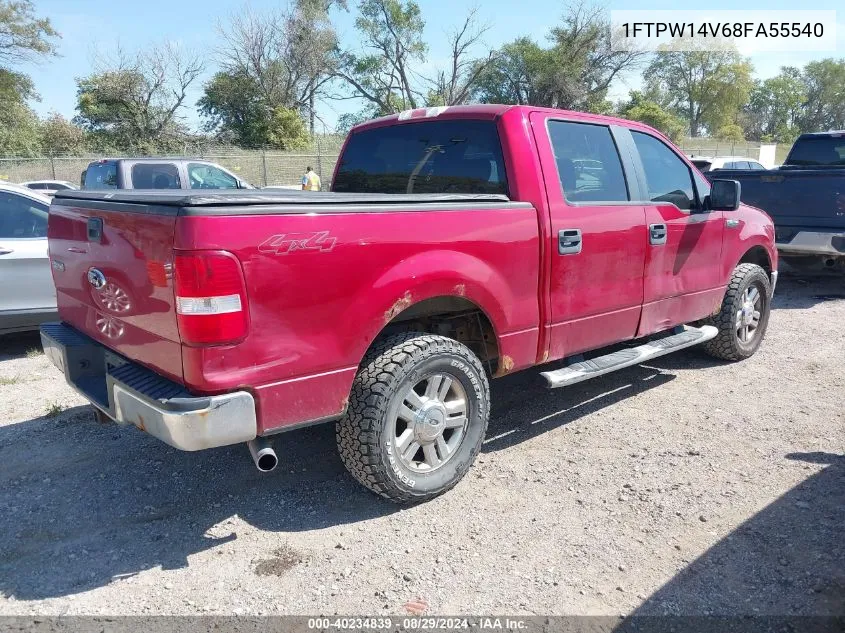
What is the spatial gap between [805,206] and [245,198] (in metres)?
7.74

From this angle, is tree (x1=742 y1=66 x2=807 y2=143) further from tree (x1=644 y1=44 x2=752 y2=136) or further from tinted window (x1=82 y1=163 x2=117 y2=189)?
tinted window (x1=82 y1=163 x2=117 y2=189)

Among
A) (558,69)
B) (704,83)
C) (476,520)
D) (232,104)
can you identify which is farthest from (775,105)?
(476,520)

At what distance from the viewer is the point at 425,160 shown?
426 centimetres

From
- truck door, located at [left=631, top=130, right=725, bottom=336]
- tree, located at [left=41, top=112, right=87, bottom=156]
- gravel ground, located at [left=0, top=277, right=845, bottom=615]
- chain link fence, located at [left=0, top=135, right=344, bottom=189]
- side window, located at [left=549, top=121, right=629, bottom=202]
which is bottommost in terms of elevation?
gravel ground, located at [left=0, top=277, right=845, bottom=615]

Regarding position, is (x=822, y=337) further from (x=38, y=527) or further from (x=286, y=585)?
(x=38, y=527)

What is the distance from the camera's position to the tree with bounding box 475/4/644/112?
155ft

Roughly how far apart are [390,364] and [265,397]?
0.64 m

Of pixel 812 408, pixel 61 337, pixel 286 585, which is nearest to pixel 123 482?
pixel 61 337

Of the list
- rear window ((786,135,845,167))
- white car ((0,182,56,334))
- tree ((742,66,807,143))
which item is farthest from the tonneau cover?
tree ((742,66,807,143))

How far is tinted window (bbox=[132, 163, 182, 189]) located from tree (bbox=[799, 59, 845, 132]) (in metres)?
84.2

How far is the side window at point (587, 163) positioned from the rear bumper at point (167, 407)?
230cm

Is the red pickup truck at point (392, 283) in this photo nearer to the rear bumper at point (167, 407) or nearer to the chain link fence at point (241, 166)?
the rear bumper at point (167, 407)

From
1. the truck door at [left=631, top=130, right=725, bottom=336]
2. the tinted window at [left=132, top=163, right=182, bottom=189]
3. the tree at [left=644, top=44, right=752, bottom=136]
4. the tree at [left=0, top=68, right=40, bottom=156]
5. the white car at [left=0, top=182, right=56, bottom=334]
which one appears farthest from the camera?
the tree at [left=644, top=44, right=752, bottom=136]

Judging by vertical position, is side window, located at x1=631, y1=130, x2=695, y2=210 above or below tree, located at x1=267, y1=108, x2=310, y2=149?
below
